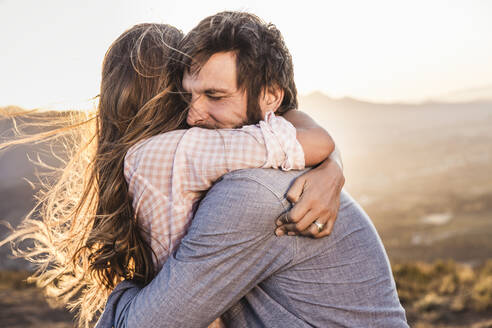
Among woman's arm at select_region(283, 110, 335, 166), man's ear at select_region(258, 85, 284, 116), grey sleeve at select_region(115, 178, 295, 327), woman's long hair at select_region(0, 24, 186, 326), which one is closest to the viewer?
grey sleeve at select_region(115, 178, 295, 327)

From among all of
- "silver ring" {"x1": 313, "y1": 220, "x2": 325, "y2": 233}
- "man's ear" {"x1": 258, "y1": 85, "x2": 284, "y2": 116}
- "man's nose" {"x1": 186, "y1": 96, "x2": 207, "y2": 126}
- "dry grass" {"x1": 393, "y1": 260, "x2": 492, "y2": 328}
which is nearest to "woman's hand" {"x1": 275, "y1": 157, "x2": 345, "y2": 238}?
"silver ring" {"x1": 313, "y1": 220, "x2": 325, "y2": 233}

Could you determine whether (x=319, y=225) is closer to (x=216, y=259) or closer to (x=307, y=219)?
(x=307, y=219)

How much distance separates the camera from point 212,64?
6.73 ft

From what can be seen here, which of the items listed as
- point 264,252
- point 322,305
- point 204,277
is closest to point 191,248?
point 204,277

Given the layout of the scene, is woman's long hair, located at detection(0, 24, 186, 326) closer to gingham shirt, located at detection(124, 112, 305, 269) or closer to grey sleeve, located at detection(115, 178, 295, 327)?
gingham shirt, located at detection(124, 112, 305, 269)

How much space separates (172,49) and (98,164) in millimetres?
681

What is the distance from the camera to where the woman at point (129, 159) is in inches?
65.1

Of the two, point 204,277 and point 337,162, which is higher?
point 337,162

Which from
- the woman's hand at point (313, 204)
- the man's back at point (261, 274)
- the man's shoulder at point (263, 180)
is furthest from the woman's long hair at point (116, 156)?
the woman's hand at point (313, 204)

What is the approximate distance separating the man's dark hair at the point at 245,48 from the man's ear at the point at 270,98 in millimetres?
22

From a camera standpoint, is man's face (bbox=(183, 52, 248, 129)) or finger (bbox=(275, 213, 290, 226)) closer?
finger (bbox=(275, 213, 290, 226))

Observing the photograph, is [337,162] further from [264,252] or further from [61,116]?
[61,116]

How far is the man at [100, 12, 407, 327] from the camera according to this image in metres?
1.43

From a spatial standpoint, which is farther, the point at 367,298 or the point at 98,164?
the point at 98,164
